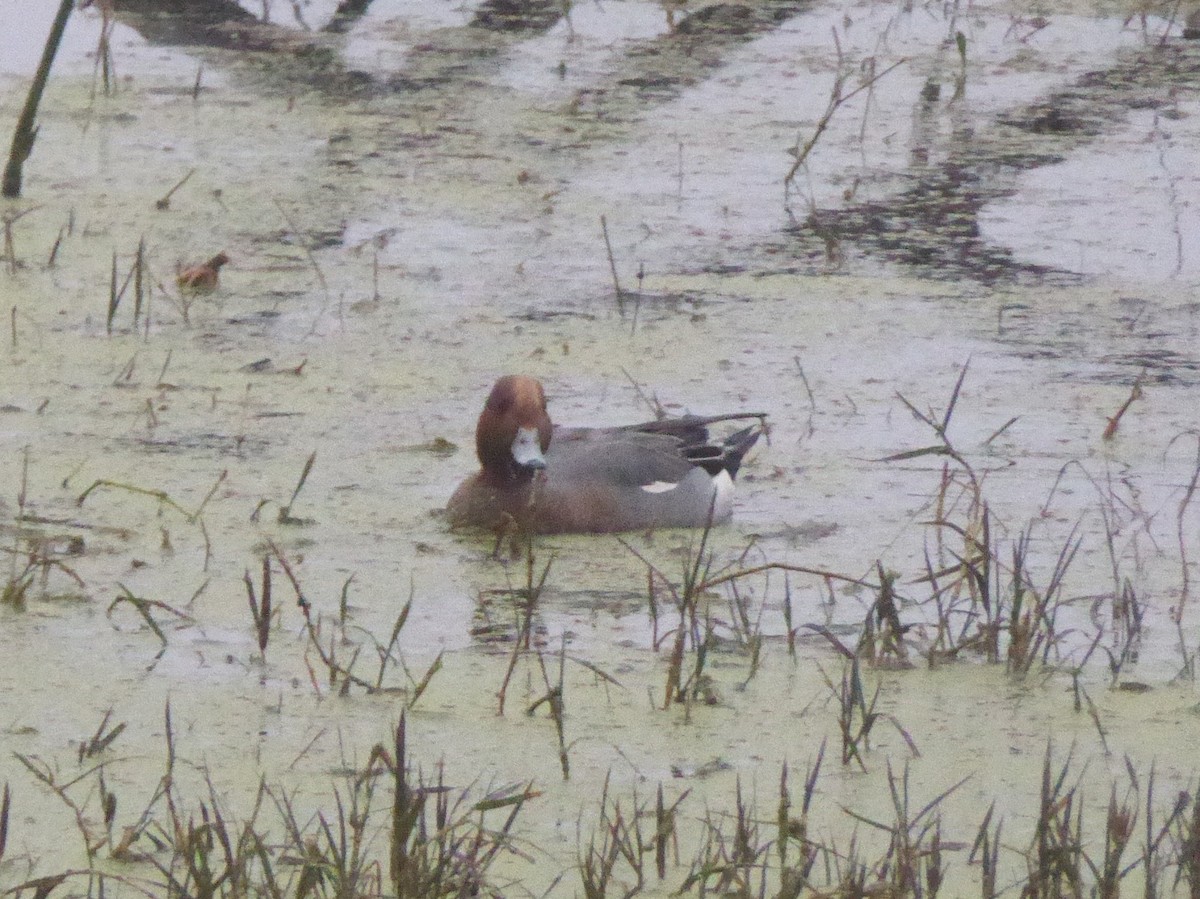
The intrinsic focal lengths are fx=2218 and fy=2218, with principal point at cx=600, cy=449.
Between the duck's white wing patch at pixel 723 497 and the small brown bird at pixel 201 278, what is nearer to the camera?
the duck's white wing patch at pixel 723 497

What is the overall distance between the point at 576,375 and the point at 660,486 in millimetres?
936

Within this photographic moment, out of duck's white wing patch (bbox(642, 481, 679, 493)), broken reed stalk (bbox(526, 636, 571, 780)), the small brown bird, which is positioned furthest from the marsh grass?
the small brown bird

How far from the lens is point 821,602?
13.7 ft

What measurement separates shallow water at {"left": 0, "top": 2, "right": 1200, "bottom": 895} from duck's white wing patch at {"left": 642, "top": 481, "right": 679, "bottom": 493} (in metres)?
0.11

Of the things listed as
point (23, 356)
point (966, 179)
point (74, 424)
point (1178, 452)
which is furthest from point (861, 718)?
point (966, 179)

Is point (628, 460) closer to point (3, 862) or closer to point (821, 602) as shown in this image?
point (821, 602)

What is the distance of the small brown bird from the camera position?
20.0ft

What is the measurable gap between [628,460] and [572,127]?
3.59 meters

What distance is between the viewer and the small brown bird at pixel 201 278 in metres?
6.09

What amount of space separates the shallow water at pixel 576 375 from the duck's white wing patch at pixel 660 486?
11cm

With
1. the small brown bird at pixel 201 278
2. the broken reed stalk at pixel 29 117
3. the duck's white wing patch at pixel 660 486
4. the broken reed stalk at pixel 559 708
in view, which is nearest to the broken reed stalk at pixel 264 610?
the broken reed stalk at pixel 559 708

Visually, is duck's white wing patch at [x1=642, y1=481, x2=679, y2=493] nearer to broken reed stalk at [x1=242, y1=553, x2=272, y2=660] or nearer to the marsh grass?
the marsh grass

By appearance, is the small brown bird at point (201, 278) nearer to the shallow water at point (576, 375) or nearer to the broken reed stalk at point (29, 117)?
the shallow water at point (576, 375)

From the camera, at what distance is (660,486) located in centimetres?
482
